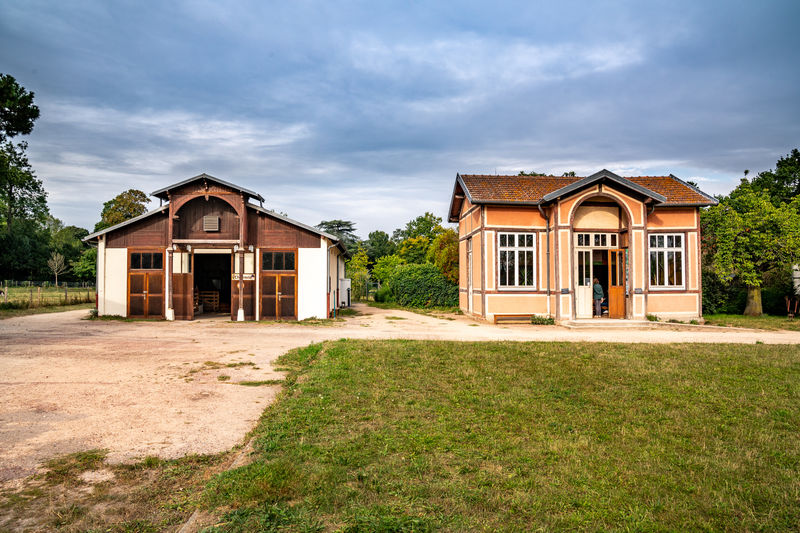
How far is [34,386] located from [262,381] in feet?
11.9

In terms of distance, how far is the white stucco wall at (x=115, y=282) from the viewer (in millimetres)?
20656

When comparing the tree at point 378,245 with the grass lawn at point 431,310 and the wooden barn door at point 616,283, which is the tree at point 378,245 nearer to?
the grass lawn at point 431,310

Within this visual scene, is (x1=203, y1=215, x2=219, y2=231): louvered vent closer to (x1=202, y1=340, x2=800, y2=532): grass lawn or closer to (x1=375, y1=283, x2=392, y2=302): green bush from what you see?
(x1=202, y1=340, x2=800, y2=532): grass lawn

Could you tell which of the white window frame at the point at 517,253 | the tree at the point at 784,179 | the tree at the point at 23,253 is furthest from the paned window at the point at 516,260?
the tree at the point at 23,253

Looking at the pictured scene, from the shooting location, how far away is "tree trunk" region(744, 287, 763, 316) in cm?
2306

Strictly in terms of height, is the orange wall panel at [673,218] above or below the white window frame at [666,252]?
above

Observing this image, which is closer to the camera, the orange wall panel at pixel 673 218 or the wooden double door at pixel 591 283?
the wooden double door at pixel 591 283

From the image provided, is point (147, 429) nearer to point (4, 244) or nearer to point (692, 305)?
point (692, 305)

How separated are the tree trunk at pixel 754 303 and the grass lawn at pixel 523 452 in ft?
55.3

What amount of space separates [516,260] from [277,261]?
391 inches

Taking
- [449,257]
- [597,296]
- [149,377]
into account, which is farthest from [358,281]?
[149,377]

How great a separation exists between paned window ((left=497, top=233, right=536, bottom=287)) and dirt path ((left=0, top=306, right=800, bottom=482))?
2498mm

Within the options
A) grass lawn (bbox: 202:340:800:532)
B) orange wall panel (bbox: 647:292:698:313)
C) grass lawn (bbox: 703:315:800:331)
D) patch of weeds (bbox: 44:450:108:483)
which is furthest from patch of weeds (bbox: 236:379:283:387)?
grass lawn (bbox: 703:315:800:331)

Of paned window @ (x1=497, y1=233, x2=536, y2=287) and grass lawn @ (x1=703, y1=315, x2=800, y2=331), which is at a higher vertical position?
paned window @ (x1=497, y1=233, x2=536, y2=287)
